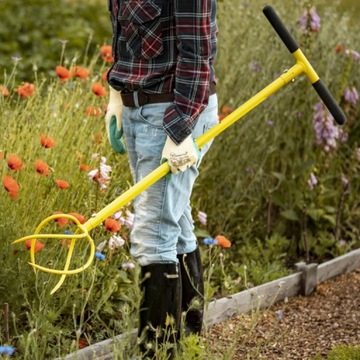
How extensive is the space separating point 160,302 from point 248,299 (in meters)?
1.02

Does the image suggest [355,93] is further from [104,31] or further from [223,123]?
[104,31]

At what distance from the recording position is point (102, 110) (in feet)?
15.9

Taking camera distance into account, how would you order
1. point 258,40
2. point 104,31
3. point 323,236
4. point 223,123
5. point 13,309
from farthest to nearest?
point 104,31, point 258,40, point 323,236, point 13,309, point 223,123

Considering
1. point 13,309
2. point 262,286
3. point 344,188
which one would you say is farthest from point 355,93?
point 13,309

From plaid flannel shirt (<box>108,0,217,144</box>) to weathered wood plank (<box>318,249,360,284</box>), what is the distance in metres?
1.91

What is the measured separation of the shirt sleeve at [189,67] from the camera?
3.06 m

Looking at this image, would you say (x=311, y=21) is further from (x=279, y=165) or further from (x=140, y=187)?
(x=140, y=187)

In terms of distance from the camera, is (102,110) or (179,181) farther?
(102,110)

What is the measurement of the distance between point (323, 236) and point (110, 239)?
1800 mm

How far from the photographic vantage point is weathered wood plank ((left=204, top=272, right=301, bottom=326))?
4.18 meters

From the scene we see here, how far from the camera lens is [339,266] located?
16.4ft

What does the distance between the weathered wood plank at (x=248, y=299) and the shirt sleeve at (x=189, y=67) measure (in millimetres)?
1059

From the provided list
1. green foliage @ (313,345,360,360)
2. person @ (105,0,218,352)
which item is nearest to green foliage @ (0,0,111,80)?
person @ (105,0,218,352)

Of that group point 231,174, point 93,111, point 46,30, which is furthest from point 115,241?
point 46,30
